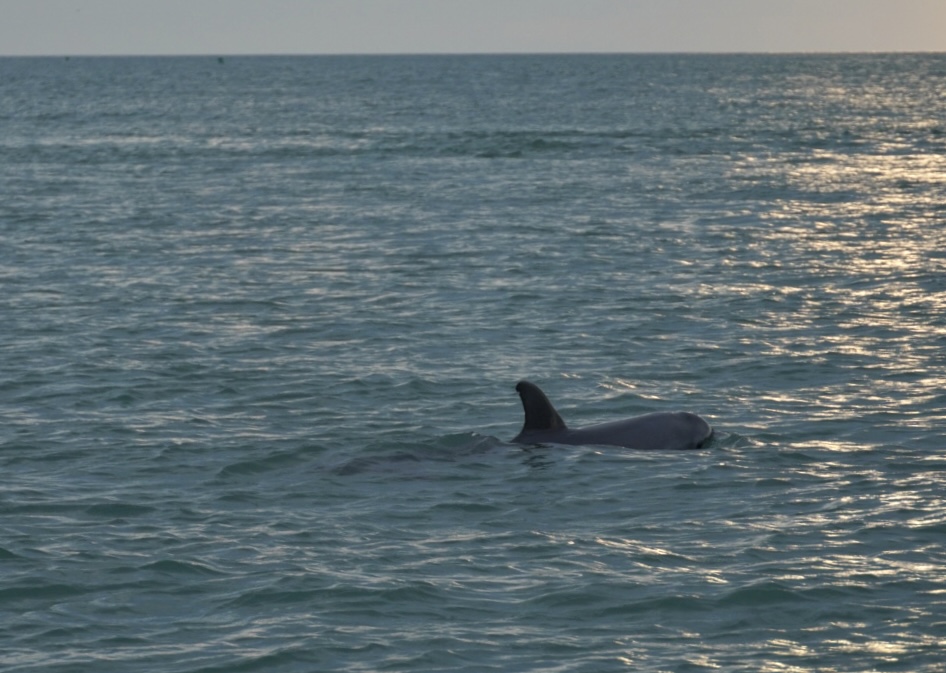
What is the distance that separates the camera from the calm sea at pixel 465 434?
13945 mm

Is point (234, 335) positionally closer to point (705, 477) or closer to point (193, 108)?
point (705, 477)

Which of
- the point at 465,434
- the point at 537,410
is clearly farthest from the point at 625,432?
the point at 465,434

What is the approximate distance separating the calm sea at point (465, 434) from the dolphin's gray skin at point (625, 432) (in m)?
0.34

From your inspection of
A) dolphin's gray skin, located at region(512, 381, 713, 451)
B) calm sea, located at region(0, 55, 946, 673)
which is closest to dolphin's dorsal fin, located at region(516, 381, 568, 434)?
dolphin's gray skin, located at region(512, 381, 713, 451)

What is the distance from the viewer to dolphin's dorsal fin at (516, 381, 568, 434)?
19.5 meters

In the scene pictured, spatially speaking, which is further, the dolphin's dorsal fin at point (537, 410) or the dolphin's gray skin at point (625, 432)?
the dolphin's gray skin at point (625, 432)

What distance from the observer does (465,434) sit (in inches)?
824

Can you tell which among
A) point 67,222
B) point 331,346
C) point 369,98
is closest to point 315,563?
point 331,346

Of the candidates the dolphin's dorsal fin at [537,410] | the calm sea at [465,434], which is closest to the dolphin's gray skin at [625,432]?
the dolphin's dorsal fin at [537,410]

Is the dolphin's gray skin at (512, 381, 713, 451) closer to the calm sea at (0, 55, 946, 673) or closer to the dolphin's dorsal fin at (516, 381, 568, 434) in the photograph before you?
the dolphin's dorsal fin at (516, 381, 568, 434)

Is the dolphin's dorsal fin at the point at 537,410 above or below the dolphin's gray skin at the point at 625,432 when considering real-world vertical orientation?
above

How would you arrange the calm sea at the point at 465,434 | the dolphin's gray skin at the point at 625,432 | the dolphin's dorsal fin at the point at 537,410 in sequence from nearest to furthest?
1. the calm sea at the point at 465,434
2. the dolphin's dorsal fin at the point at 537,410
3. the dolphin's gray skin at the point at 625,432

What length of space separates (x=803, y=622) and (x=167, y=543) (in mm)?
6512

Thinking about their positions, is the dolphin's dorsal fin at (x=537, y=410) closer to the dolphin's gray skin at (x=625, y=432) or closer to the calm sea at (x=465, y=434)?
the dolphin's gray skin at (x=625, y=432)
